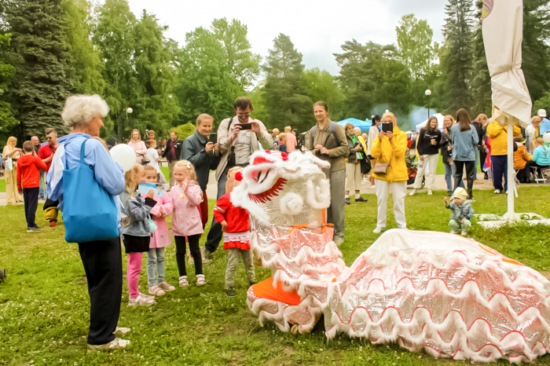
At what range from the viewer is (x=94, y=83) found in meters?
41.9

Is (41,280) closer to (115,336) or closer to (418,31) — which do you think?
(115,336)

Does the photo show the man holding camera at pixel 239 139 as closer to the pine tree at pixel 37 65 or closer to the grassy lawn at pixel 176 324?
the grassy lawn at pixel 176 324

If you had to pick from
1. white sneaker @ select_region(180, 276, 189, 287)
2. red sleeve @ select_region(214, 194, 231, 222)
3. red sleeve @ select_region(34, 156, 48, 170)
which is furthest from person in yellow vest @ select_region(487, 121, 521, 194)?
red sleeve @ select_region(34, 156, 48, 170)

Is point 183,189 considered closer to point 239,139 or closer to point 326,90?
point 239,139

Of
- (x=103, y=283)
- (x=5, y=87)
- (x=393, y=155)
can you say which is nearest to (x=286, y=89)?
(x=5, y=87)

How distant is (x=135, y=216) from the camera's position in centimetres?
479

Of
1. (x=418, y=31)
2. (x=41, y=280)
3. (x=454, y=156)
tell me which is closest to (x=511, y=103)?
(x=454, y=156)

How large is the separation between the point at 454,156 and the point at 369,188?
14.4 feet

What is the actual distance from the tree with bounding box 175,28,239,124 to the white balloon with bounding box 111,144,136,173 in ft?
168

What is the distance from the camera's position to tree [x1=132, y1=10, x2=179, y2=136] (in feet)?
153

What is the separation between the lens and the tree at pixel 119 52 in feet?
153

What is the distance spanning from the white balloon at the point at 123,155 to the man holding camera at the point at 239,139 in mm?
1855

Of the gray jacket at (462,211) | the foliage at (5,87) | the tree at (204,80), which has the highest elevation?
the tree at (204,80)

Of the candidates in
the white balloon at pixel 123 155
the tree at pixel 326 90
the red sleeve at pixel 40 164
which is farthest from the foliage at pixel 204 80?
the white balloon at pixel 123 155
